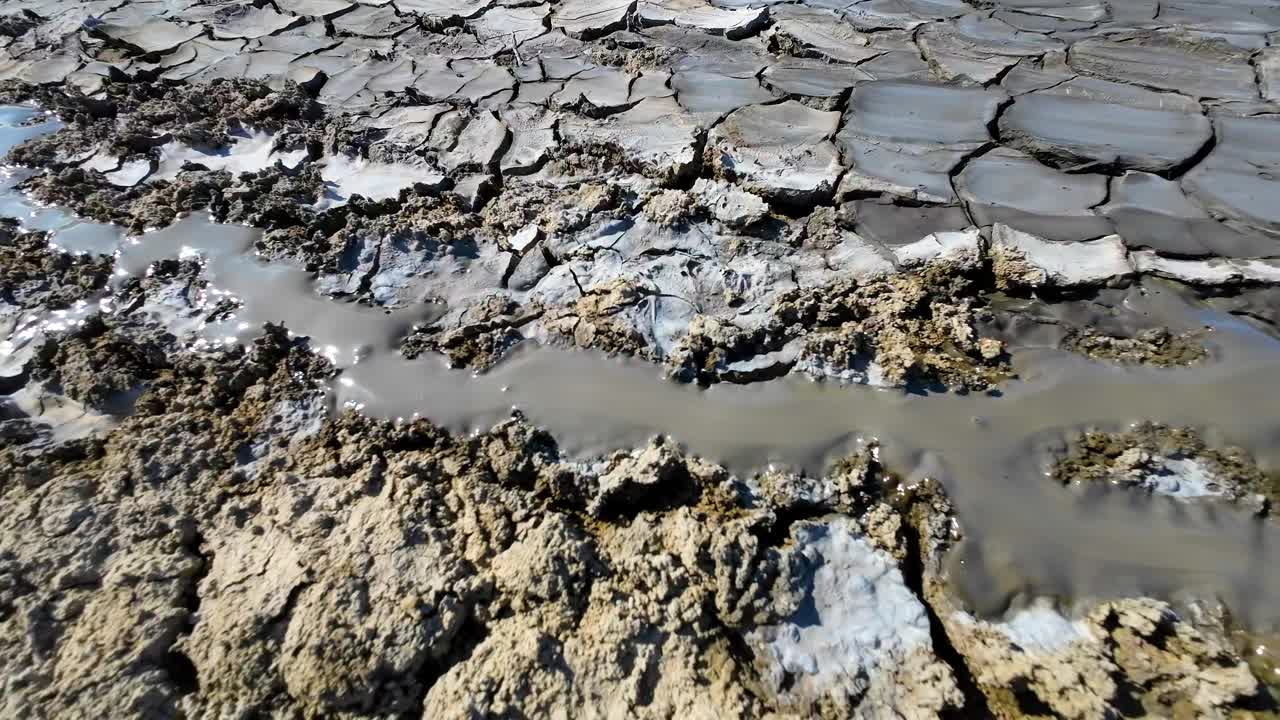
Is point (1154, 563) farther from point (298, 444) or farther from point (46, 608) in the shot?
point (46, 608)

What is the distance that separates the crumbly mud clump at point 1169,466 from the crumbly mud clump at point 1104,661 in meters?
0.34

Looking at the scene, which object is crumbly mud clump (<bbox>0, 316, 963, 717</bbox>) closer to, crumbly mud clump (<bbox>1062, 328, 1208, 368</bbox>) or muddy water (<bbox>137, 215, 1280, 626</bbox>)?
muddy water (<bbox>137, 215, 1280, 626</bbox>)

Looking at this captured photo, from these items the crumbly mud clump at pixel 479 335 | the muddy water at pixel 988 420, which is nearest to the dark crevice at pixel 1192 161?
the muddy water at pixel 988 420

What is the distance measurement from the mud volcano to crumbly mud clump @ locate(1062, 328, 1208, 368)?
1 cm

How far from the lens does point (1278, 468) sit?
174cm

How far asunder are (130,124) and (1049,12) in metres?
5.11

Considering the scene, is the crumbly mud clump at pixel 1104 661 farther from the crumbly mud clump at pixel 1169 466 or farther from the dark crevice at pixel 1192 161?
the dark crevice at pixel 1192 161

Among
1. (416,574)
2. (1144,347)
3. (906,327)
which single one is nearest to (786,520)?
(906,327)

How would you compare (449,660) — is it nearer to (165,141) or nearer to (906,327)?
(906,327)

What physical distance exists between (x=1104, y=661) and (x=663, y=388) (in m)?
1.26

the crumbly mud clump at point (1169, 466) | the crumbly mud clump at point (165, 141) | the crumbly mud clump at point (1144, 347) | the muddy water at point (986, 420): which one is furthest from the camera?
the crumbly mud clump at point (165, 141)

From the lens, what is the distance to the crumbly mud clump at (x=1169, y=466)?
5.57 feet

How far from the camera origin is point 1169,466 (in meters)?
1.76

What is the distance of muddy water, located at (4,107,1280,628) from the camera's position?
5.21 feet
